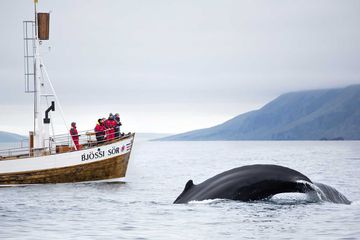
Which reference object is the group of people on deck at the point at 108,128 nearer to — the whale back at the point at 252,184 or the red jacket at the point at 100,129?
the red jacket at the point at 100,129

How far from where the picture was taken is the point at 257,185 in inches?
631

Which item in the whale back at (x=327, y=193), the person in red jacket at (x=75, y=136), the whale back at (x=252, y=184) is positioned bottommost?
the whale back at (x=327, y=193)

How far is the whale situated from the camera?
15.0 m

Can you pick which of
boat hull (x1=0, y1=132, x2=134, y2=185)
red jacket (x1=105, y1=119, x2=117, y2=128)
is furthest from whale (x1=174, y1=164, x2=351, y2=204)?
boat hull (x1=0, y1=132, x2=134, y2=185)

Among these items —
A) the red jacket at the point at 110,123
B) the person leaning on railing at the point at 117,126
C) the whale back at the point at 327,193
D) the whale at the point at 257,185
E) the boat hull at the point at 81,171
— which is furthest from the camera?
the red jacket at the point at 110,123

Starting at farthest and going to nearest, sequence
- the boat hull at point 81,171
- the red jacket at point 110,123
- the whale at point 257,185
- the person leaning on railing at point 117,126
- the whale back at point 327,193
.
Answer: the red jacket at point 110,123, the person leaning on railing at point 117,126, the boat hull at point 81,171, the whale back at point 327,193, the whale at point 257,185

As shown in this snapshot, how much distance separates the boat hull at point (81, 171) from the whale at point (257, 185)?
1950cm

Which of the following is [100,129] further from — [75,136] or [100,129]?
[75,136]

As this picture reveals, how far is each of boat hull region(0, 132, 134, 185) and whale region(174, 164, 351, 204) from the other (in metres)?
19.5

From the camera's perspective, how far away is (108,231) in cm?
1622

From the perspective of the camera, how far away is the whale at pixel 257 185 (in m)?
15.0

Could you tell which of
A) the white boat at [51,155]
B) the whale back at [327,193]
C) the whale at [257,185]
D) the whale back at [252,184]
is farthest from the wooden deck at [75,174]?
the whale back at [327,193]

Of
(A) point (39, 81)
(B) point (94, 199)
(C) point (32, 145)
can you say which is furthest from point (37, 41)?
(B) point (94, 199)

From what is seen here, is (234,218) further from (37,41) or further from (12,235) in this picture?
(37,41)
